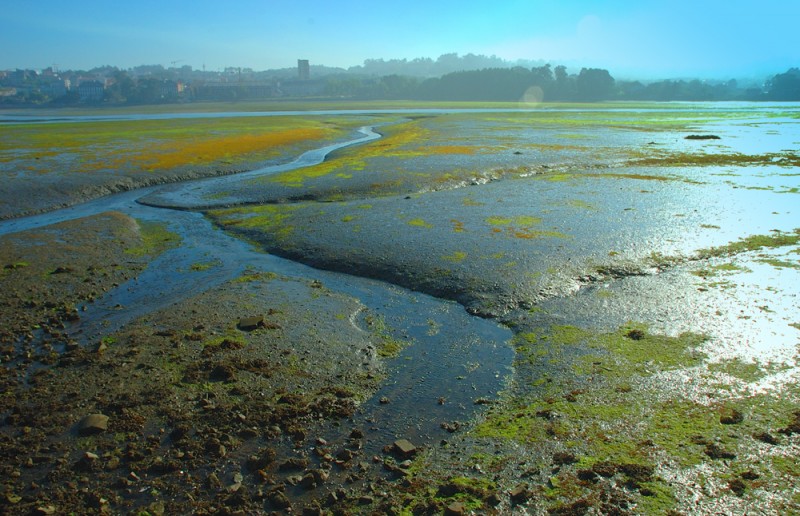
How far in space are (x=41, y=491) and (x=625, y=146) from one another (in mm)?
44412

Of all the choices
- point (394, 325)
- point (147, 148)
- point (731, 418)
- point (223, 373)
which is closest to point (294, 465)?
point (223, 373)

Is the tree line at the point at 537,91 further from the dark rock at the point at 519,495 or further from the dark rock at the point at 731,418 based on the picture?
the dark rock at the point at 519,495

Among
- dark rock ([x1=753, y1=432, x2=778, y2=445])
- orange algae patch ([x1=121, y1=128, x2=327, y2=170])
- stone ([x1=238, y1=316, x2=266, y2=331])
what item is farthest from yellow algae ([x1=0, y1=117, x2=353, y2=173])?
dark rock ([x1=753, y1=432, x2=778, y2=445])

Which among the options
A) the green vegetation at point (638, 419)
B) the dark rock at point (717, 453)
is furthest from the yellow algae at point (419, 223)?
the dark rock at point (717, 453)

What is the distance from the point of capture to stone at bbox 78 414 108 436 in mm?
7797

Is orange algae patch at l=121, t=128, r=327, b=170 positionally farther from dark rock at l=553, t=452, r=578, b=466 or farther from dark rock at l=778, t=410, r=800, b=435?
dark rock at l=778, t=410, r=800, b=435

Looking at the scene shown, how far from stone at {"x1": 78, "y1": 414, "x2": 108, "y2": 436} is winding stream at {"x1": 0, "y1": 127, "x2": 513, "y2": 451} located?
3.40 metres

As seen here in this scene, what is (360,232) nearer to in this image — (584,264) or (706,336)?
(584,264)

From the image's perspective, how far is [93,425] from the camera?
25.7 ft

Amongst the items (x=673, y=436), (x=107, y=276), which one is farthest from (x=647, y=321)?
(x=107, y=276)

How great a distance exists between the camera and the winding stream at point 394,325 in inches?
332

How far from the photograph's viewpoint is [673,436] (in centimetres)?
748

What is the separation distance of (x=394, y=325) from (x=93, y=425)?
560 centimetres

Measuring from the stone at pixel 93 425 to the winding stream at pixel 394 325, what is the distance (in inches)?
134
